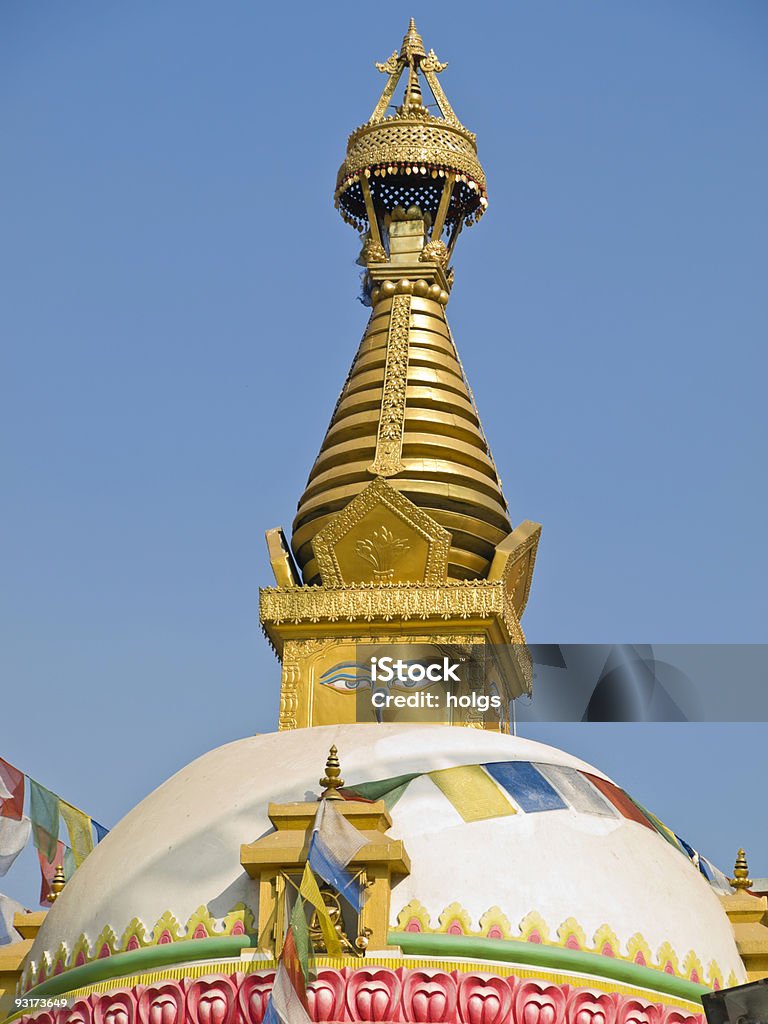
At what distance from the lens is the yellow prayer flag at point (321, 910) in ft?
52.0

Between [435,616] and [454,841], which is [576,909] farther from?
[435,616]

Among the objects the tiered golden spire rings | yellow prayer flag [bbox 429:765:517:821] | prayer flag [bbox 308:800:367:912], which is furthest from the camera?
the tiered golden spire rings

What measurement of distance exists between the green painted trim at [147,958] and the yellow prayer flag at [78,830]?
4176mm

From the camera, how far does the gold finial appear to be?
28.9 m

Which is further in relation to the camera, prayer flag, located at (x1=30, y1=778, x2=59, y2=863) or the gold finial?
the gold finial

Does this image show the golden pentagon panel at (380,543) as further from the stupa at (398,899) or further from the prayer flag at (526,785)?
the prayer flag at (526,785)

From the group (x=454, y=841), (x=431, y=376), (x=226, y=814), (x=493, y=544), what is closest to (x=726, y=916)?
(x=454, y=841)

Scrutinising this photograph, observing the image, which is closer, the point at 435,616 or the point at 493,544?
the point at 435,616

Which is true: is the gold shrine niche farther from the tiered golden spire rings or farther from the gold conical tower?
the tiered golden spire rings

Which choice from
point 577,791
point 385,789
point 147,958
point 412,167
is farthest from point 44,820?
point 412,167

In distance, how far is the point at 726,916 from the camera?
18.4 metres

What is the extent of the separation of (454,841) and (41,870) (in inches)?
239

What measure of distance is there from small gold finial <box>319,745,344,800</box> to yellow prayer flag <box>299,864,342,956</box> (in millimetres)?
842

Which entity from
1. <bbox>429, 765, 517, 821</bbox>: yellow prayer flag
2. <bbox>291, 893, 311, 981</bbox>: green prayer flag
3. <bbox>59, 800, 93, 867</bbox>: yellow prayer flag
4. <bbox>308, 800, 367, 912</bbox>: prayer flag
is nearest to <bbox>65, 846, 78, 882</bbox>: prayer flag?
<bbox>59, 800, 93, 867</bbox>: yellow prayer flag
